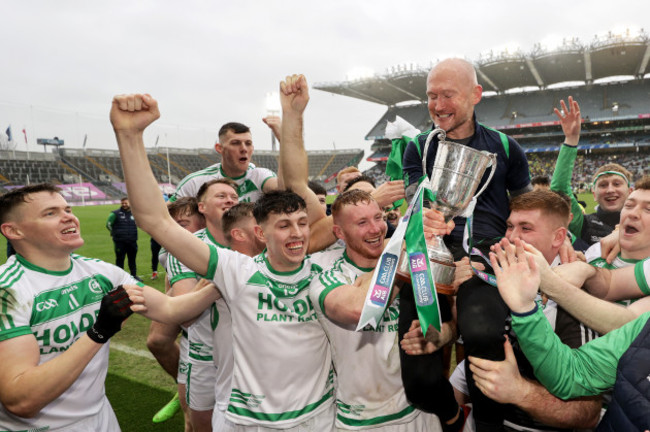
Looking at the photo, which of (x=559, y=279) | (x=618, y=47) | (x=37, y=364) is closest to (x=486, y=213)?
(x=559, y=279)

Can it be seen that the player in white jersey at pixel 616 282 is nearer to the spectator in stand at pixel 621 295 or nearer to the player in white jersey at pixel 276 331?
the spectator in stand at pixel 621 295

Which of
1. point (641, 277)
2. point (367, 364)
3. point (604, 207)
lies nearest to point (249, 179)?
point (367, 364)

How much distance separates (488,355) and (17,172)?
5584 cm

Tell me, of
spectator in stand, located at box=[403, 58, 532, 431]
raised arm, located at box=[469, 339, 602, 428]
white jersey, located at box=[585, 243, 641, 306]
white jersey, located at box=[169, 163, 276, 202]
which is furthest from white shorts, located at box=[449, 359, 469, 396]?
white jersey, located at box=[169, 163, 276, 202]

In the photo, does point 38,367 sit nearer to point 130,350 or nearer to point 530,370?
point 530,370

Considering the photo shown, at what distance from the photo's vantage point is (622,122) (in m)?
40.4

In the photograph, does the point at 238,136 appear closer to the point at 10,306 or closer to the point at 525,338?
the point at 10,306

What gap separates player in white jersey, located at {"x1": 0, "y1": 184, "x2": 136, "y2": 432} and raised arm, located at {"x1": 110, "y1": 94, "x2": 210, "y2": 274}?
0.39m

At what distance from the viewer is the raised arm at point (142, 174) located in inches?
76.3

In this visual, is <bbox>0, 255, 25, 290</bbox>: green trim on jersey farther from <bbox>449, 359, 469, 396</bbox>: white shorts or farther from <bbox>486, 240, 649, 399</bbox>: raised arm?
<bbox>449, 359, 469, 396</bbox>: white shorts

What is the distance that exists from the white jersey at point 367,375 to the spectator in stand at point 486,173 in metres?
0.43

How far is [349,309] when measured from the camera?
1.99m

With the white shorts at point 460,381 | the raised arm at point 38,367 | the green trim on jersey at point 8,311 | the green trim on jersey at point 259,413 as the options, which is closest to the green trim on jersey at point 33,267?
the green trim on jersey at point 8,311

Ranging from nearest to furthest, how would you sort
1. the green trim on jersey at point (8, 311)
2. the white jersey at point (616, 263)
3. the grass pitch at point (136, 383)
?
the green trim on jersey at point (8, 311) < the white jersey at point (616, 263) < the grass pitch at point (136, 383)
